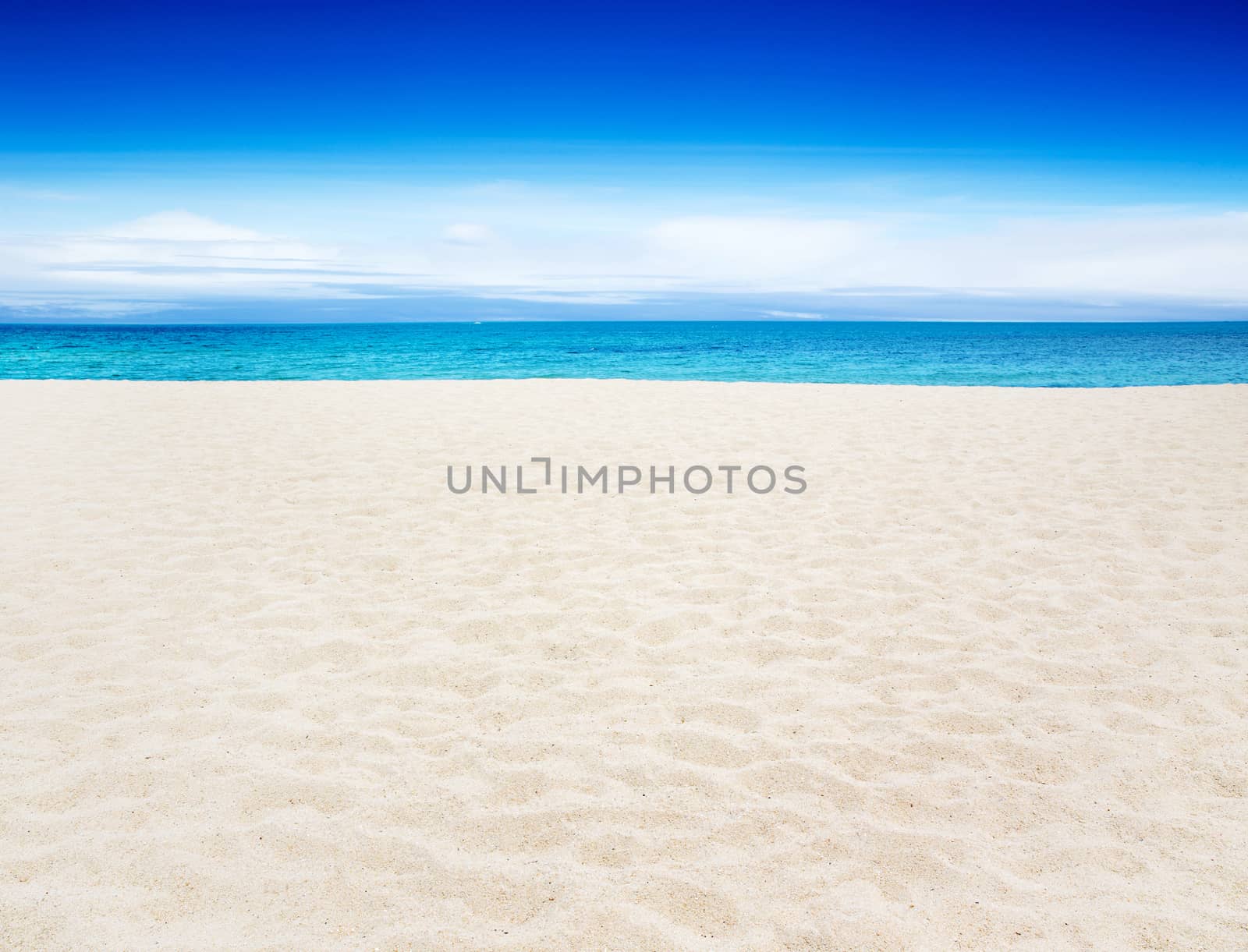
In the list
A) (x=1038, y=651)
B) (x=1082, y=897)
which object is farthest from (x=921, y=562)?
(x=1082, y=897)

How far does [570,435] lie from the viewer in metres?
10.5

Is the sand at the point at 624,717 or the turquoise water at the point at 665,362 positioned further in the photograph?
the turquoise water at the point at 665,362

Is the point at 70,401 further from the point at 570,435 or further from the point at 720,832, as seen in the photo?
the point at 720,832

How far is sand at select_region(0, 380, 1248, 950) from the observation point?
7.97ft

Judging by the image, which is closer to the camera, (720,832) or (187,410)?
(720,832)

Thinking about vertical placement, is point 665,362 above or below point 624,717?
above

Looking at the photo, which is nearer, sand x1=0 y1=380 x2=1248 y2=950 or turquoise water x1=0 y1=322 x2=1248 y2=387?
sand x1=0 y1=380 x2=1248 y2=950

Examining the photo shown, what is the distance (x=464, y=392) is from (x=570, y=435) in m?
6.20

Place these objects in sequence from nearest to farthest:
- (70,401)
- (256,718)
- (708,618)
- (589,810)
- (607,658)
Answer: (589,810) → (256,718) → (607,658) → (708,618) → (70,401)

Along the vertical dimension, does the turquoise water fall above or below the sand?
above

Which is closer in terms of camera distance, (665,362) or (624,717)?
(624,717)

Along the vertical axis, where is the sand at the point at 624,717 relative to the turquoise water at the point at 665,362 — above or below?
below

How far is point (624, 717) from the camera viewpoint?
3.47 meters

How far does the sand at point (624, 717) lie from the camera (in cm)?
243
